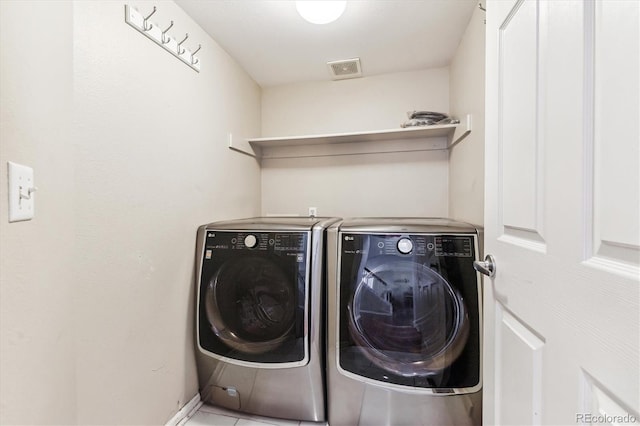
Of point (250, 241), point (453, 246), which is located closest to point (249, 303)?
point (250, 241)

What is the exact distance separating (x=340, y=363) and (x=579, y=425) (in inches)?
37.3

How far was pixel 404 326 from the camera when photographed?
128cm

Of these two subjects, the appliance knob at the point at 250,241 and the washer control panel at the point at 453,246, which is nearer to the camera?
the washer control panel at the point at 453,246

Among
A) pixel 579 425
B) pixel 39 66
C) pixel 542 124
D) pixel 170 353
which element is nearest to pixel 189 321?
pixel 170 353

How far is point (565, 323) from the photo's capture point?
55 centimetres

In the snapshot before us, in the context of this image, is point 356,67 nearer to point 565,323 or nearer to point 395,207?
point 395,207

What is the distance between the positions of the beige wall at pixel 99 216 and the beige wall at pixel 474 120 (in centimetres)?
149

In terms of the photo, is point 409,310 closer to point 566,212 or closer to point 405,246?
point 405,246

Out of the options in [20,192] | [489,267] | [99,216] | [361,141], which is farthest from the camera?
[361,141]

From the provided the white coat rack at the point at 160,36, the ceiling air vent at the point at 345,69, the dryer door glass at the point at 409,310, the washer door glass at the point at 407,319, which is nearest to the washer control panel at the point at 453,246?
the dryer door glass at the point at 409,310

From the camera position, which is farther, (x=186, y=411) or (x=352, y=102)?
(x=352, y=102)

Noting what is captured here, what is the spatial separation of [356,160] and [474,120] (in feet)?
3.13

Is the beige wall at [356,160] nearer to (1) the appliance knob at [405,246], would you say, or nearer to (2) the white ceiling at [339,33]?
(2) the white ceiling at [339,33]

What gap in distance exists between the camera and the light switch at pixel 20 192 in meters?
0.71
